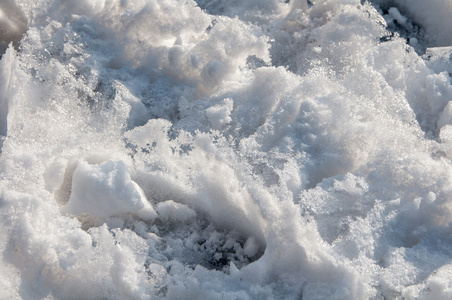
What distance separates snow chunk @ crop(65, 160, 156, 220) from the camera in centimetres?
149

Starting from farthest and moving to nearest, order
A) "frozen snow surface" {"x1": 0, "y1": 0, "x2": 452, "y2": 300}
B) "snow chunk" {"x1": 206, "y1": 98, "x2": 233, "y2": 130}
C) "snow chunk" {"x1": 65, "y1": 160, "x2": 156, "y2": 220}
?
"snow chunk" {"x1": 206, "y1": 98, "x2": 233, "y2": 130}, "snow chunk" {"x1": 65, "y1": 160, "x2": 156, "y2": 220}, "frozen snow surface" {"x1": 0, "y1": 0, "x2": 452, "y2": 300}

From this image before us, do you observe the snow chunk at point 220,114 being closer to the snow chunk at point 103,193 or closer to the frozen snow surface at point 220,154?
the frozen snow surface at point 220,154

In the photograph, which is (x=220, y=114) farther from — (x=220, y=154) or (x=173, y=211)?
(x=173, y=211)

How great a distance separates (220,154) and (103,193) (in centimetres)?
41

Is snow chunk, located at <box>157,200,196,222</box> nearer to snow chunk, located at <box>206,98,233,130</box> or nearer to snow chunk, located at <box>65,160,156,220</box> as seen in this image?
snow chunk, located at <box>65,160,156,220</box>

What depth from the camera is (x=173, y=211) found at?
5.18 feet

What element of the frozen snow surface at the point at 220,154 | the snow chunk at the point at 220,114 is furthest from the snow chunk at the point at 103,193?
the snow chunk at the point at 220,114

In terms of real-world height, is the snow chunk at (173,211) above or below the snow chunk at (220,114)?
below

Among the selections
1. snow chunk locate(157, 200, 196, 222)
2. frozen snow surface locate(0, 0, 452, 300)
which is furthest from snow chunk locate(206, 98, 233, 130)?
snow chunk locate(157, 200, 196, 222)

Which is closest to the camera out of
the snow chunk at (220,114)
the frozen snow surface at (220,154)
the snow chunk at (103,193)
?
the frozen snow surface at (220,154)

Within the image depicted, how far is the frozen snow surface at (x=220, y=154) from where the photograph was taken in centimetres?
136

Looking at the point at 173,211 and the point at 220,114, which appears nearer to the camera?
the point at 173,211

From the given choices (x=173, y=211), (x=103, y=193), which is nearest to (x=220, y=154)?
(x=173, y=211)

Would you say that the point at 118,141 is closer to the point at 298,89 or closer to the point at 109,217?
the point at 109,217
